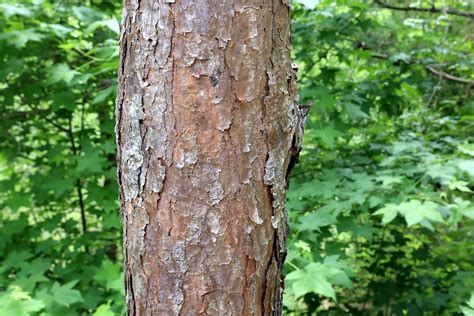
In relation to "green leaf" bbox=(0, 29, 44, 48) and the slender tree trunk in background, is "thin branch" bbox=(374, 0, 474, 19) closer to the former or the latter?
"green leaf" bbox=(0, 29, 44, 48)

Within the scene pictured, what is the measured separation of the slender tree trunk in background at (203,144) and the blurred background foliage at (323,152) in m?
1.07

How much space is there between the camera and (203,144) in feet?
3.32

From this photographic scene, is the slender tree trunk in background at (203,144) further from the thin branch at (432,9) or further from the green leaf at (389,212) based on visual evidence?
the thin branch at (432,9)

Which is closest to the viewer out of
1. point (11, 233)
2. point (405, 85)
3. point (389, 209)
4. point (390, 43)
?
point (389, 209)

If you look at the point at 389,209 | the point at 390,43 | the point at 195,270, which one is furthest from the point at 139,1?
the point at 390,43

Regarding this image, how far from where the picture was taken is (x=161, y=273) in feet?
3.49

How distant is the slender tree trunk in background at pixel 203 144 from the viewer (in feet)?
3.27

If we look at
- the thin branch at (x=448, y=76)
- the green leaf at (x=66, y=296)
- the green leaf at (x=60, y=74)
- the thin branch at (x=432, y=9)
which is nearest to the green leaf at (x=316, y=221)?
the green leaf at (x=66, y=296)

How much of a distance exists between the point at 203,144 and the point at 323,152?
2.64m

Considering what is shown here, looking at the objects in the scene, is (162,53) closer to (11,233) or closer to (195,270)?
(195,270)

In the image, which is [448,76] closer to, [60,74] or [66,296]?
[60,74]

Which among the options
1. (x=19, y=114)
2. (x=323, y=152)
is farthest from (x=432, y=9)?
(x=19, y=114)

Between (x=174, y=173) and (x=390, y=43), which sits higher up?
(x=390, y=43)

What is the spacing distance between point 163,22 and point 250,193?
1.38 feet
